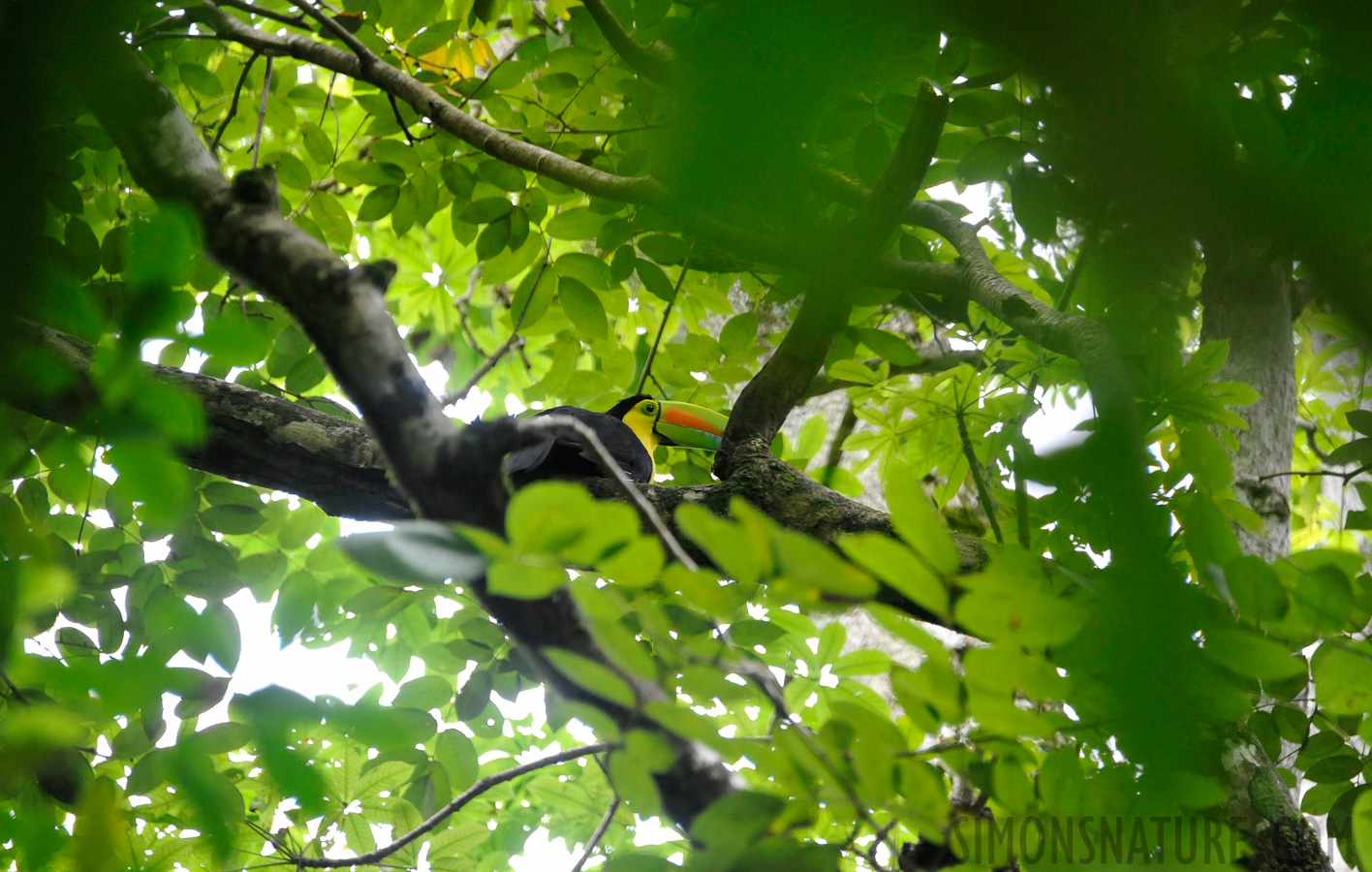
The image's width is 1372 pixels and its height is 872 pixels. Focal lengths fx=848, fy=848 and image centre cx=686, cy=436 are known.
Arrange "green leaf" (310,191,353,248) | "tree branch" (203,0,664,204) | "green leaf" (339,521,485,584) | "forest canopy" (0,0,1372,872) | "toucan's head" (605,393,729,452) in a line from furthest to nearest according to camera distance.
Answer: "toucan's head" (605,393,729,452) < "green leaf" (310,191,353,248) < "tree branch" (203,0,664,204) < "green leaf" (339,521,485,584) < "forest canopy" (0,0,1372,872)

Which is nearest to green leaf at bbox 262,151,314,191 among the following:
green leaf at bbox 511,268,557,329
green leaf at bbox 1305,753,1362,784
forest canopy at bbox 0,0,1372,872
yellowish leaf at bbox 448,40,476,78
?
forest canopy at bbox 0,0,1372,872

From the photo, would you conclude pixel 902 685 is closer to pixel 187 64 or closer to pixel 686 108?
pixel 686 108

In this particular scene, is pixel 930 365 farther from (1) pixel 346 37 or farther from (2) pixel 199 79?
(2) pixel 199 79

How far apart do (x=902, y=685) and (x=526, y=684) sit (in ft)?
5.54

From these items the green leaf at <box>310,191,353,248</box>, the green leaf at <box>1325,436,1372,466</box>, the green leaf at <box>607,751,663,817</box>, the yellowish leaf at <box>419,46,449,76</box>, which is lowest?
the green leaf at <box>607,751,663,817</box>

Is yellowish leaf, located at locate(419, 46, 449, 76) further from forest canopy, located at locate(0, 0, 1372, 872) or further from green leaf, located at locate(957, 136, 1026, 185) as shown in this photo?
green leaf, located at locate(957, 136, 1026, 185)

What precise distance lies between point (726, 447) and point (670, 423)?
4.76 ft

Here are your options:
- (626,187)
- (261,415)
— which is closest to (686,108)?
(626,187)

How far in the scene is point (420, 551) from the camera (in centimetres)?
75

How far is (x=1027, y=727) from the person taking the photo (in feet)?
3.13

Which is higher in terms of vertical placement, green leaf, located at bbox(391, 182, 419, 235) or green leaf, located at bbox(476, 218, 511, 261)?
green leaf, located at bbox(391, 182, 419, 235)

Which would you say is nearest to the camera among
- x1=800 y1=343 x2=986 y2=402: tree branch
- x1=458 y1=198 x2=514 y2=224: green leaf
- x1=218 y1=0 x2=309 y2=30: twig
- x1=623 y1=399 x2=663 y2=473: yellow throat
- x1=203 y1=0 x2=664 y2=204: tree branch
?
x1=203 y1=0 x2=664 y2=204: tree branch

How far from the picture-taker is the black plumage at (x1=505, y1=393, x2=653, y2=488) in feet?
8.74

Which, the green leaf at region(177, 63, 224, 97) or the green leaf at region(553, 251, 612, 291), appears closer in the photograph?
the green leaf at region(553, 251, 612, 291)
